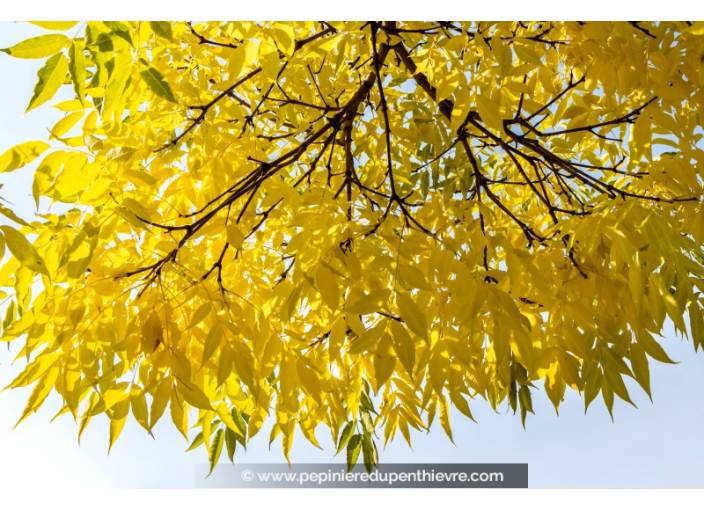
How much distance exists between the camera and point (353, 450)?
1860mm

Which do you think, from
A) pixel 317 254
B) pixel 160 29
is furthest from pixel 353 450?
pixel 160 29

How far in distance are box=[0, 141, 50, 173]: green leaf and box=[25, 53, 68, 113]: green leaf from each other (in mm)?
102

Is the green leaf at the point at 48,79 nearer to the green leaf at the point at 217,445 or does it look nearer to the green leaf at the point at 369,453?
the green leaf at the point at 217,445

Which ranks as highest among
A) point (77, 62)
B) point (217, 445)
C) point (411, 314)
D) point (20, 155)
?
point (77, 62)

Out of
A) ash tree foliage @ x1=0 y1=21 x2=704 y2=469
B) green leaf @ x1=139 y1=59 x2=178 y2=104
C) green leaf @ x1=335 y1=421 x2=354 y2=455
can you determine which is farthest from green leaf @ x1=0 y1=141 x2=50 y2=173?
green leaf @ x1=335 y1=421 x2=354 y2=455

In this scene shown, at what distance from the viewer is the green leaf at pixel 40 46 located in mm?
974

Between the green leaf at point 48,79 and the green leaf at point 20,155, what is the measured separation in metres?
0.10

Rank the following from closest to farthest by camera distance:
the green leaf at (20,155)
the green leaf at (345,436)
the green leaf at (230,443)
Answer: the green leaf at (20,155) < the green leaf at (230,443) < the green leaf at (345,436)

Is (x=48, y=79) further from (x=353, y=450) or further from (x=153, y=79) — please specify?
(x=353, y=450)

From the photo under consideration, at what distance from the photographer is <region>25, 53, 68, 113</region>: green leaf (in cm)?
98

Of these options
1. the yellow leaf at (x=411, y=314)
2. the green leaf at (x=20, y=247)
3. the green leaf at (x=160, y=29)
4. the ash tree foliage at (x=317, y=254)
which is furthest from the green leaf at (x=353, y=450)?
the green leaf at (x=160, y=29)

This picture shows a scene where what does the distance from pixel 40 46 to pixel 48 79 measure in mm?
55

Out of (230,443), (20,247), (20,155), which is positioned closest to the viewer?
(20,247)
